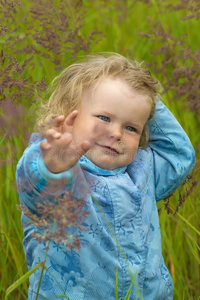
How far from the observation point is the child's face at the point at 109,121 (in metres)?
1.44

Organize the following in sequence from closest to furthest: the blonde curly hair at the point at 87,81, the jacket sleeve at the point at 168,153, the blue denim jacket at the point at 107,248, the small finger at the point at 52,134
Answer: the small finger at the point at 52,134
the blue denim jacket at the point at 107,248
the blonde curly hair at the point at 87,81
the jacket sleeve at the point at 168,153

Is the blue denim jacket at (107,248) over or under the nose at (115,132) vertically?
under

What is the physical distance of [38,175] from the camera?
1.12m

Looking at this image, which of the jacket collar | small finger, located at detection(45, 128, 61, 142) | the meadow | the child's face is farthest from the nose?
small finger, located at detection(45, 128, 61, 142)

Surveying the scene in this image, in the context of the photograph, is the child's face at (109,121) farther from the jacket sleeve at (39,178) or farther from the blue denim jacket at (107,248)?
the jacket sleeve at (39,178)

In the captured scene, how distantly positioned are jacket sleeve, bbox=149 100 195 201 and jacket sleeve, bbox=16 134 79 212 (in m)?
0.63

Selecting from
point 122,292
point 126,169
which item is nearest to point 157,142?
point 126,169

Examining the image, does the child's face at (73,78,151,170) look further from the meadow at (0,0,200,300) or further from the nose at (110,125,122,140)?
the meadow at (0,0,200,300)

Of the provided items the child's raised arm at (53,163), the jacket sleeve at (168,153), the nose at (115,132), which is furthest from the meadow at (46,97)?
the nose at (115,132)

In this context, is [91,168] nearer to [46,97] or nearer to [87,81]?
[87,81]

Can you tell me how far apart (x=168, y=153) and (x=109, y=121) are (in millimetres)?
400

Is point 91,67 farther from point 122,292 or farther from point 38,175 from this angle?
point 122,292

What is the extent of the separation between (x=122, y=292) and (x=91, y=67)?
76 centimetres

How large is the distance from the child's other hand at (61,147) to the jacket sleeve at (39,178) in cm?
2
